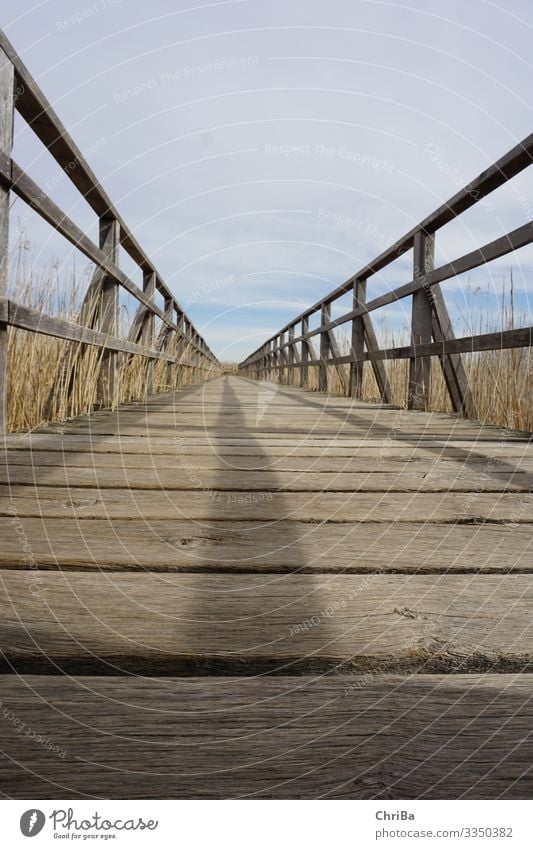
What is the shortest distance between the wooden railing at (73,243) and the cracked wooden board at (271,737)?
4.84 feet

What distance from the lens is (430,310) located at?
3416 mm

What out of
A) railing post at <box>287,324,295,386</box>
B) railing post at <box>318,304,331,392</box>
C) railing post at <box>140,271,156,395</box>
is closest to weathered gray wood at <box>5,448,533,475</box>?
railing post at <box>140,271,156,395</box>

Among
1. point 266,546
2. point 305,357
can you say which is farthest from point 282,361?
point 266,546

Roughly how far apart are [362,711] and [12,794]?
0.31 meters

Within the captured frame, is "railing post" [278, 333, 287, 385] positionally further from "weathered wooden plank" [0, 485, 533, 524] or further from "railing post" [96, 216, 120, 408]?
"weathered wooden plank" [0, 485, 533, 524]

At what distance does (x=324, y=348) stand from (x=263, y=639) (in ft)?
19.5

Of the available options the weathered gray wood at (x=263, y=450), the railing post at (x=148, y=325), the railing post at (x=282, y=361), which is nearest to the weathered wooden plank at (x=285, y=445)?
the weathered gray wood at (x=263, y=450)

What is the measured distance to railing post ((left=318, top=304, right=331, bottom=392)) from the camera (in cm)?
624

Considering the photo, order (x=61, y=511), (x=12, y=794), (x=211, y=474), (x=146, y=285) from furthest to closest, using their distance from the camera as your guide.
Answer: (x=146, y=285) < (x=211, y=474) < (x=61, y=511) < (x=12, y=794)

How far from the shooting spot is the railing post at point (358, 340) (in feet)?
15.7

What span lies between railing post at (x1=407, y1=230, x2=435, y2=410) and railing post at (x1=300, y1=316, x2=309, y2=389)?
4.16 m

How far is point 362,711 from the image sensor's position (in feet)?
1.79
